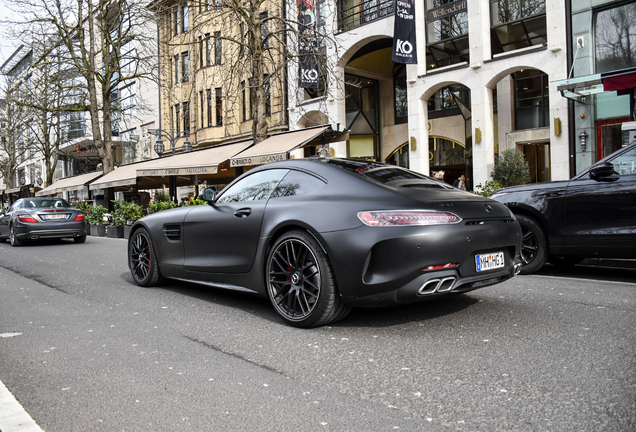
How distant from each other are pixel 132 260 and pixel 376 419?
5.05 m

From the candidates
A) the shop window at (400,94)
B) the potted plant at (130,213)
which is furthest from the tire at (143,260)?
the shop window at (400,94)

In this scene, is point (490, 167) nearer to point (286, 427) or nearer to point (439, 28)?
point (439, 28)

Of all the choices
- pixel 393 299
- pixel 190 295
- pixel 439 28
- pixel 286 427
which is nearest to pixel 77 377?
pixel 286 427

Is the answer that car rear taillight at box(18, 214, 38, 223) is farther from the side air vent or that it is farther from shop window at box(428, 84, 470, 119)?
shop window at box(428, 84, 470, 119)

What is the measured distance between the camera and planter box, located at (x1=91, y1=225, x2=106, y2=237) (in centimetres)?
1977

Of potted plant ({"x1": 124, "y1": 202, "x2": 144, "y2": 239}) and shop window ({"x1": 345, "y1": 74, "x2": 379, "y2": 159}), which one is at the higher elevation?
shop window ({"x1": 345, "y1": 74, "x2": 379, "y2": 159})

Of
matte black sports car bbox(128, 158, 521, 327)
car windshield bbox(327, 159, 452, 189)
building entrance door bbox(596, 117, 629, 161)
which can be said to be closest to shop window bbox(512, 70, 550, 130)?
building entrance door bbox(596, 117, 629, 161)

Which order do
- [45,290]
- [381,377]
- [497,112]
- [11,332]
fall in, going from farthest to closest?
[497,112], [45,290], [11,332], [381,377]

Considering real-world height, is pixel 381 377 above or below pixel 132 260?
below

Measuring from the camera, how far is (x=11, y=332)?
15.0ft

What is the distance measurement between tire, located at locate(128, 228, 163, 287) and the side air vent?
0.39 m

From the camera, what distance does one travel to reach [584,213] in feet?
20.6

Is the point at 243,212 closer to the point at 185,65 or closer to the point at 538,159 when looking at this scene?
the point at 538,159

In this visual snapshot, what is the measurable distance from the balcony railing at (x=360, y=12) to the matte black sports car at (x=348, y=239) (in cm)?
1909
